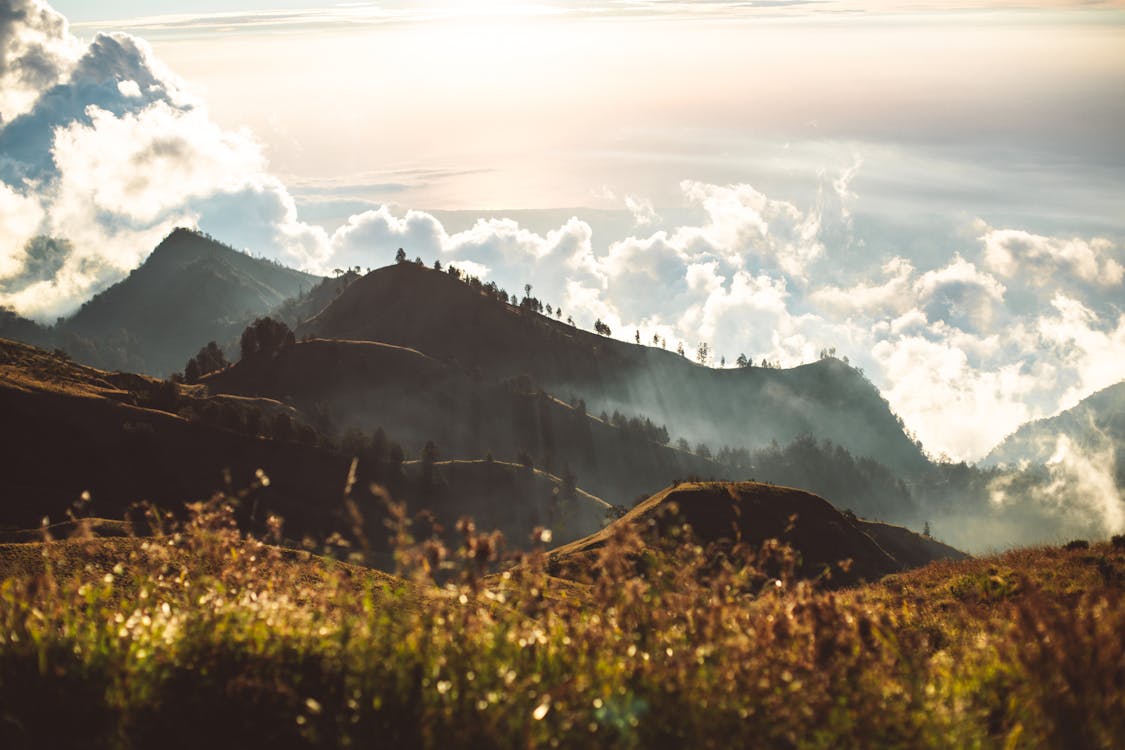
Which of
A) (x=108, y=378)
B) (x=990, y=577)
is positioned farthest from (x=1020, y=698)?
(x=108, y=378)

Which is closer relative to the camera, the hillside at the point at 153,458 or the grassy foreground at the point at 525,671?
the grassy foreground at the point at 525,671

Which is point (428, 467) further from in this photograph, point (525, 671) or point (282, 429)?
point (525, 671)

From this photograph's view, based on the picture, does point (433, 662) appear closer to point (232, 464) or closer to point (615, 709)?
point (615, 709)

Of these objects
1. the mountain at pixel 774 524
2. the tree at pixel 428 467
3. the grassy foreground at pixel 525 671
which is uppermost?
the tree at pixel 428 467

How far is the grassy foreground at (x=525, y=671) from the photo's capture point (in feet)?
20.1

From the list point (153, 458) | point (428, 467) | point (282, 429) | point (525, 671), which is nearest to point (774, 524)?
point (525, 671)

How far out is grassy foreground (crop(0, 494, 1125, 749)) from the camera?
6.11m

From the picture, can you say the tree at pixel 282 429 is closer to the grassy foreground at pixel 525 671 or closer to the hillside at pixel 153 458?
the hillside at pixel 153 458

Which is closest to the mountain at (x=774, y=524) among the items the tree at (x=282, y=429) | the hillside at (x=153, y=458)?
the hillside at (x=153, y=458)

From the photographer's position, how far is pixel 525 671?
22.2 ft

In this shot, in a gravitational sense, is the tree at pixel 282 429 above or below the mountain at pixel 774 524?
above

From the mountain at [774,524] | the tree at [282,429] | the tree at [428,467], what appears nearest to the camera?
the mountain at [774,524]

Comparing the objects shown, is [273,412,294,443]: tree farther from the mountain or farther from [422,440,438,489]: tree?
the mountain

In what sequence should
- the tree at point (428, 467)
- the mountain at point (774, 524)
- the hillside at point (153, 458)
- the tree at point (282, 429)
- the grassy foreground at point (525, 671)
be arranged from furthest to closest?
the tree at point (428, 467), the tree at point (282, 429), the hillside at point (153, 458), the mountain at point (774, 524), the grassy foreground at point (525, 671)
